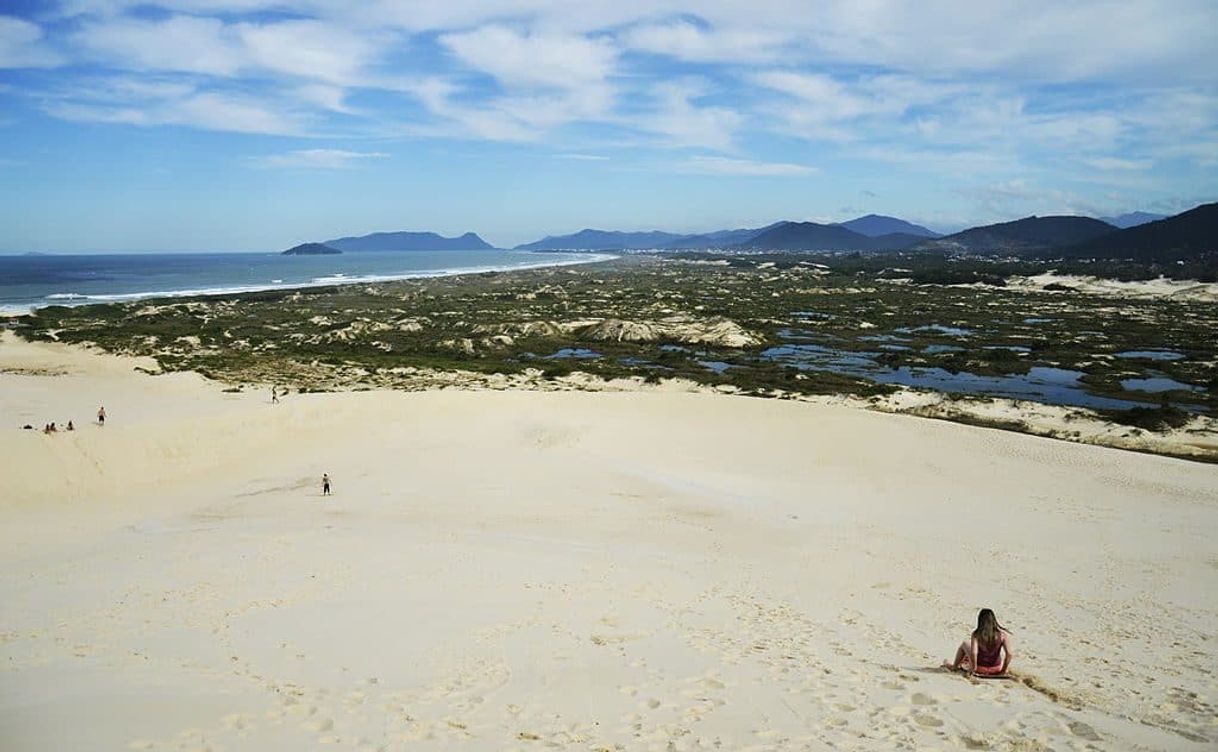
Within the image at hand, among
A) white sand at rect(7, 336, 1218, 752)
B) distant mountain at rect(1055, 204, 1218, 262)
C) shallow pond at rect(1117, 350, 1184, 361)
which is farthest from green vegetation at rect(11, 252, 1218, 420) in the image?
distant mountain at rect(1055, 204, 1218, 262)

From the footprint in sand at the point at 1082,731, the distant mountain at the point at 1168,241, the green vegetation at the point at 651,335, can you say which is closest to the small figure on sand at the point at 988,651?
the footprint in sand at the point at 1082,731

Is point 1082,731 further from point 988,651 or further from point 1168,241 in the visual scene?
point 1168,241

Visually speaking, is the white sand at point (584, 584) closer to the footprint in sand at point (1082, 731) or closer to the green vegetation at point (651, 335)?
the footprint in sand at point (1082, 731)

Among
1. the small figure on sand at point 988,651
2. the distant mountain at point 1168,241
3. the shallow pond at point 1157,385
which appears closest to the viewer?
the small figure on sand at point 988,651

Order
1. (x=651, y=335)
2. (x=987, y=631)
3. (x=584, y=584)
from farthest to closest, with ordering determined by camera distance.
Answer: (x=651, y=335) < (x=584, y=584) < (x=987, y=631)

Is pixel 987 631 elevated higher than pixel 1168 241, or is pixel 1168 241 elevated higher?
pixel 1168 241

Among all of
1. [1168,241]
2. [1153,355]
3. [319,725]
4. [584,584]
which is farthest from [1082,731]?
[1168,241]
